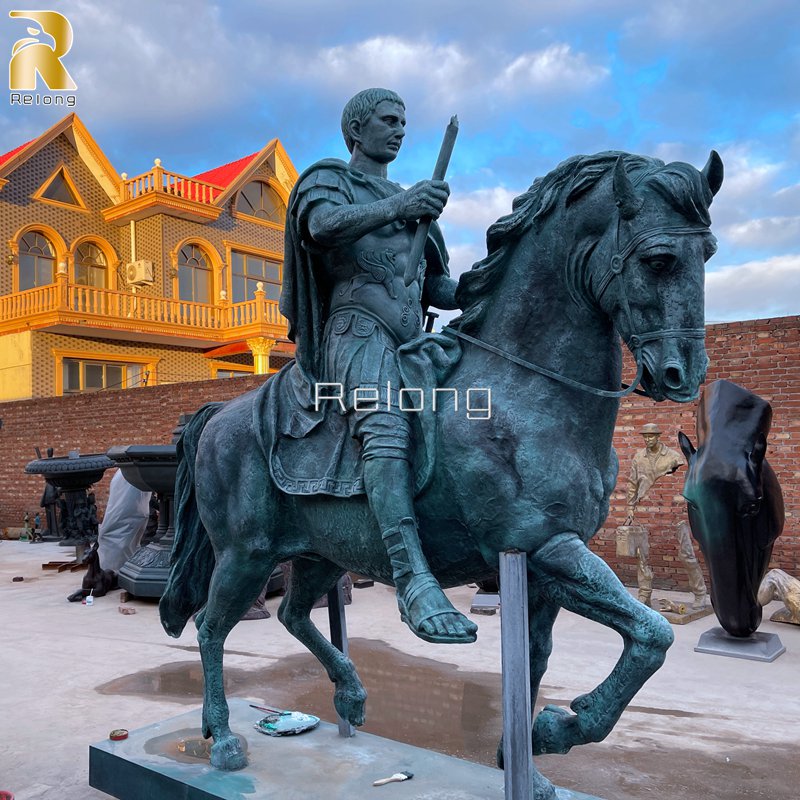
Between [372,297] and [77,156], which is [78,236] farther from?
[372,297]

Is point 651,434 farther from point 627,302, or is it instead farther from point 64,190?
point 64,190

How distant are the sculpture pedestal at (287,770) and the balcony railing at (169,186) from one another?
17940 millimetres

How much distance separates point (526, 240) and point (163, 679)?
4.25 m

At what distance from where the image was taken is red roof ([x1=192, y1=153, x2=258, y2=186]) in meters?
22.6

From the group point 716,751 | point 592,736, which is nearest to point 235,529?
point 592,736

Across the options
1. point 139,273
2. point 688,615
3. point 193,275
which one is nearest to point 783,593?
point 688,615

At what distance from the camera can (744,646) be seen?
5.62 metres

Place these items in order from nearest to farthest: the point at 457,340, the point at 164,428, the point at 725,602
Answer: the point at 457,340 < the point at 725,602 < the point at 164,428

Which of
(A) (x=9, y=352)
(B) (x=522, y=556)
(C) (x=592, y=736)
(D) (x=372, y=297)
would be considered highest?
(A) (x=9, y=352)

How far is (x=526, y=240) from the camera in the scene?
7.85 feet

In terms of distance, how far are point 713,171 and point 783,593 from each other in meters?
5.47

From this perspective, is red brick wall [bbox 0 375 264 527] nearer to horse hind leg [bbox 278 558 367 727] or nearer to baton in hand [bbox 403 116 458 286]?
horse hind leg [bbox 278 558 367 727]

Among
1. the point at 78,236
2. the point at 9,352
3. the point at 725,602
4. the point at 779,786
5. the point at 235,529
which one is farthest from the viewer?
the point at 78,236

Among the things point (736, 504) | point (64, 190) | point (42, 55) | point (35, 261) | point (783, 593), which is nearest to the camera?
point (736, 504)
